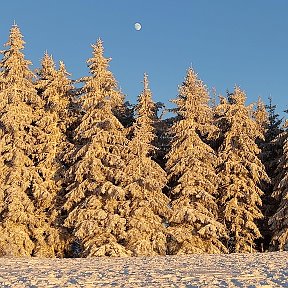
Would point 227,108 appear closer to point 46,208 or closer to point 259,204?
point 259,204

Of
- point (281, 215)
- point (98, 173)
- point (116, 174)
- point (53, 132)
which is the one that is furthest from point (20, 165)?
point (281, 215)

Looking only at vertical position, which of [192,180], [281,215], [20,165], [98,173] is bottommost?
[281,215]

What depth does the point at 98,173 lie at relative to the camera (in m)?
27.2

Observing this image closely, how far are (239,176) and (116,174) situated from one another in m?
7.94

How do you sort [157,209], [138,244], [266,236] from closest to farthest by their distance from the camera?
[138,244] < [157,209] < [266,236]

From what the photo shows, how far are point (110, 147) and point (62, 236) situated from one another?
6.13 m

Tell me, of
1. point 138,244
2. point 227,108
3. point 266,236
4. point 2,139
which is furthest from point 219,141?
point 2,139

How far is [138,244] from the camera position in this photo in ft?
82.4

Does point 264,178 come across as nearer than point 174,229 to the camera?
No

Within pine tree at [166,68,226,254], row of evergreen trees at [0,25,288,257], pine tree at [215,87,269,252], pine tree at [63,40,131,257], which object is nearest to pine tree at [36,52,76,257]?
row of evergreen trees at [0,25,288,257]

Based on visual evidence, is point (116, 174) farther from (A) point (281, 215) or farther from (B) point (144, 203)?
(A) point (281, 215)

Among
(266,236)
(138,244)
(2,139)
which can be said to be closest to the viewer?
(138,244)

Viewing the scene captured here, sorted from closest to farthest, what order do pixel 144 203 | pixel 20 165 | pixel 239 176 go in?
1. pixel 144 203
2. pixel 20 165
3. pixel 239 176

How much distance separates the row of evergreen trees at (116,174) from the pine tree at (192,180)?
7cm
